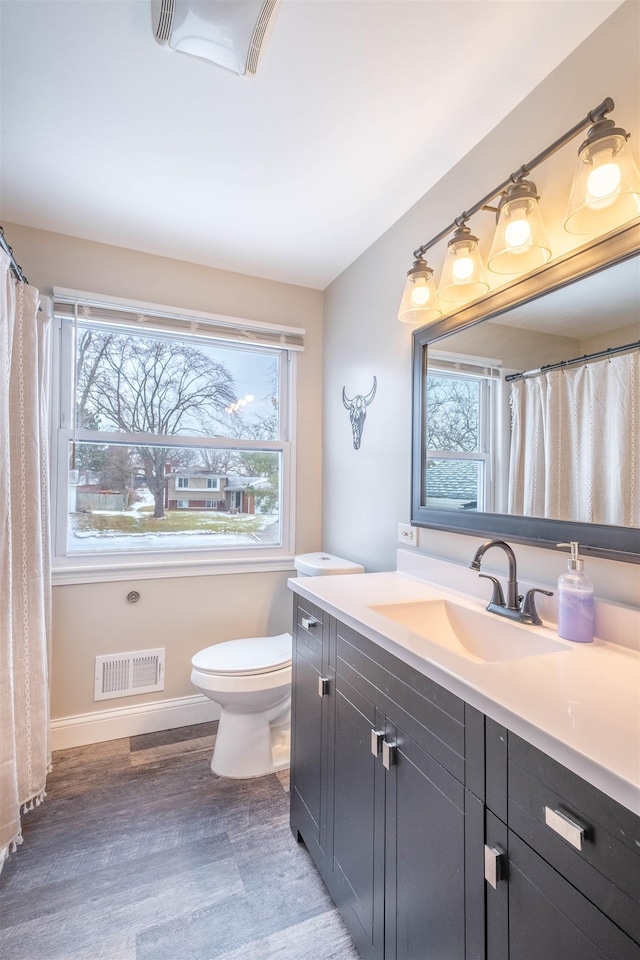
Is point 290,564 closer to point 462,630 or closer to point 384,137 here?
point 462,630

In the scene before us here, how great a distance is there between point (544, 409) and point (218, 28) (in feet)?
4.22

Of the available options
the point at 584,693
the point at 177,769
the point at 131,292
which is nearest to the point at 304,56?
the point at 131,292

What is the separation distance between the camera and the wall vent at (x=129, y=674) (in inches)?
84.3

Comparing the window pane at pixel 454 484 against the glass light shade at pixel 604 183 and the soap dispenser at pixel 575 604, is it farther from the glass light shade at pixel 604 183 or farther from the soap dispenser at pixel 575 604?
the glass light shade at pixel 604 183

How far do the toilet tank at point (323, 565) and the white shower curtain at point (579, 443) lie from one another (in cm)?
95

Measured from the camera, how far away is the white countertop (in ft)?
1.84

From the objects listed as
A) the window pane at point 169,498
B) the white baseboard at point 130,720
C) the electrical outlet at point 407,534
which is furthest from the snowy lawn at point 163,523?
the electrical outlet at point 407,534

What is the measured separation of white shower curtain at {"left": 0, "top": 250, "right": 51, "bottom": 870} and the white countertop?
126 centimetres

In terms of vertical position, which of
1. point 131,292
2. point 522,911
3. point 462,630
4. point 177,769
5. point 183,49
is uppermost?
point 183,49

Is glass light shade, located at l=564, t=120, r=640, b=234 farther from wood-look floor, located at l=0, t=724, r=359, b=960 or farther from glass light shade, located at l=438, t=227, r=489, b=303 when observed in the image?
wood-look floor, located at l=0, t=724, r=359, b=960

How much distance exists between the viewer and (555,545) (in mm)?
1157

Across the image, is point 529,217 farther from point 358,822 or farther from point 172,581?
point 172,581

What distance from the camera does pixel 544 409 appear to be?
1.24 metres

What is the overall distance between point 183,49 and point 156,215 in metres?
0.87
